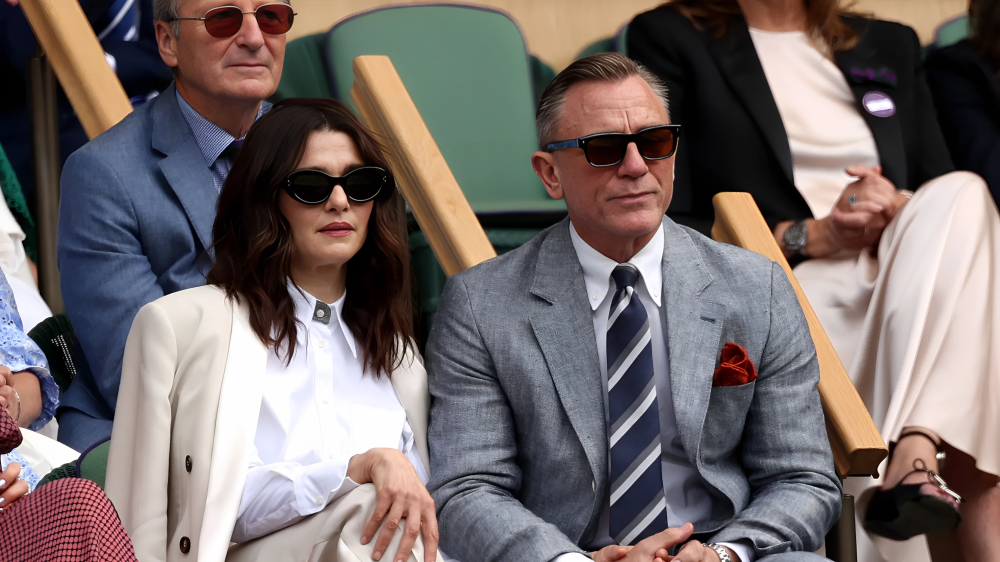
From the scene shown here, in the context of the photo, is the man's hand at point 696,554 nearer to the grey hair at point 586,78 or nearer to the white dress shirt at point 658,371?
the white dress shirt at point 658,371

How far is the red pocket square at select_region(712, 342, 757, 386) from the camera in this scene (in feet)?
6.32

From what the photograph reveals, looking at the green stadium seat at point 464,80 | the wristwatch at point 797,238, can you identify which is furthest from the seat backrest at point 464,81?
the wristwatch at point 797,238

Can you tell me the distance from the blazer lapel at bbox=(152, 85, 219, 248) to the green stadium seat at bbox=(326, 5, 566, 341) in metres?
0.93

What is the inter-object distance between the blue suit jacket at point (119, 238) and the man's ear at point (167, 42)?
23cm

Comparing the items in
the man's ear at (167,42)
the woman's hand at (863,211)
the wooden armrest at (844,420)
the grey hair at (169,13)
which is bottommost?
the woman's hand at (863,211)

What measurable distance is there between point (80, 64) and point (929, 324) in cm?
202

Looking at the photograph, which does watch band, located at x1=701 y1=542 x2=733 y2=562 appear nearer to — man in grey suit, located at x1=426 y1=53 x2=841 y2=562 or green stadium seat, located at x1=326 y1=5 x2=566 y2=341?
man in grey suit, located at x1=426 y1=53 x2=841 y2=562

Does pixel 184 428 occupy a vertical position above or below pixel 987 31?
above

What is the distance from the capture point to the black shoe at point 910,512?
217cm

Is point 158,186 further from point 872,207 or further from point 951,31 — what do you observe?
point 951,31

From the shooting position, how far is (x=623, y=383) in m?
1.93

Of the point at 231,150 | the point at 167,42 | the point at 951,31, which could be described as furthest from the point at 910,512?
the point at 951,31

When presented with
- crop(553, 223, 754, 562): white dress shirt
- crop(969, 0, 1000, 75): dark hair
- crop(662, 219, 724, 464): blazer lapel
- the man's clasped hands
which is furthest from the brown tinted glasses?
crop(969, 0, 1000, 75): dark hair

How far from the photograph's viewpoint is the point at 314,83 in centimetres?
343
